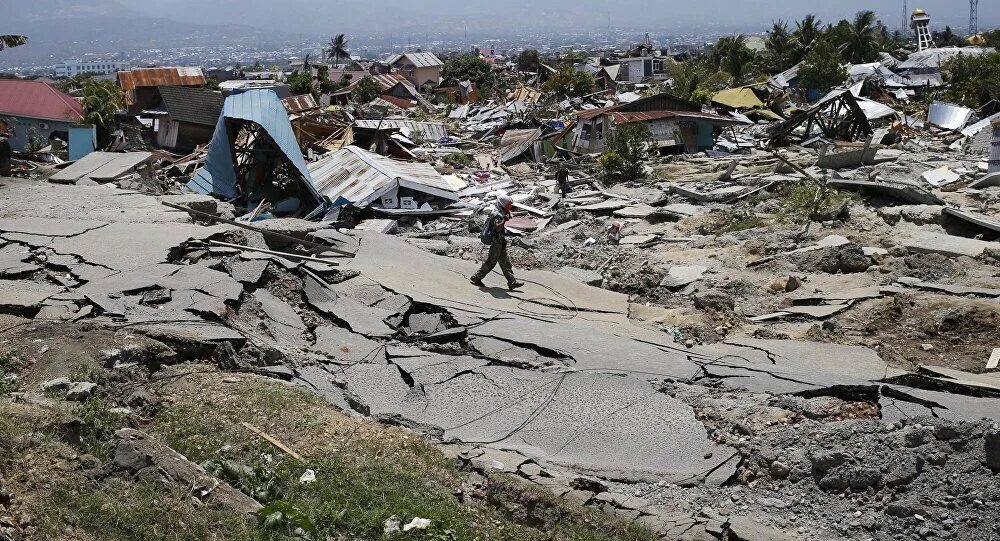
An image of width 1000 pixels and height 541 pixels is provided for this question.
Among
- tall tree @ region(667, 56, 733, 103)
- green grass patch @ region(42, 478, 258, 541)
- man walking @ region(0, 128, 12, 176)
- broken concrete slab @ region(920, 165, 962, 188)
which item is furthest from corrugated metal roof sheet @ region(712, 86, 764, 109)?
green grass patch @ region(42, 478, 258, 541)

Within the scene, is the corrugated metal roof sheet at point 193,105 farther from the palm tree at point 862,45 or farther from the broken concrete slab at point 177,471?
the palm tree at point 862,45

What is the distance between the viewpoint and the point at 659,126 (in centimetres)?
2730

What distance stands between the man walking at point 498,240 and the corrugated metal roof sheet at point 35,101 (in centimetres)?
2249

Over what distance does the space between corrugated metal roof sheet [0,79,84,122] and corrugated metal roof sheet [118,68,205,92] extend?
176cm

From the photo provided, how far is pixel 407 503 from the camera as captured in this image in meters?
5.20

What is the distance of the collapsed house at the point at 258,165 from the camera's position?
16406 mm

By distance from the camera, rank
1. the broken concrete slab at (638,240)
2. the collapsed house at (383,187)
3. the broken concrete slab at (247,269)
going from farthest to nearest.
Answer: the collapsed house at (383,187)
the broken concrete slab at (638,240)
the broken concrete slab at (247,269)

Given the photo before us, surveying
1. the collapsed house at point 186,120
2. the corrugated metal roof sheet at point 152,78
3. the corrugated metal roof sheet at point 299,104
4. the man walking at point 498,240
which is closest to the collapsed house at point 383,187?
the man walking at point 498,240

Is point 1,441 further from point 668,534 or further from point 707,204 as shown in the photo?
point 707,204

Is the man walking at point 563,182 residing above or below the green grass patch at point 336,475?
above

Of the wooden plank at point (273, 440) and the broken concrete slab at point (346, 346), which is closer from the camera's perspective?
the wooden plank at point (273, 440)

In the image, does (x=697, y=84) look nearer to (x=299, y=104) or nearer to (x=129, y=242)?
(x=299, y=104)

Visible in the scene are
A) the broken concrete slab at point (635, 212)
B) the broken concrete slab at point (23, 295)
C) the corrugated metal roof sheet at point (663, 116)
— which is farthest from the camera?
the corrugated metal roof sheet at point (663, 116)

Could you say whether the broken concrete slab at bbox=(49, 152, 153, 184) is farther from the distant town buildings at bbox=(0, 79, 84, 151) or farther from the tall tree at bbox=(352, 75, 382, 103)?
the tall tree at bbox=(352, 75, 382, 103)
